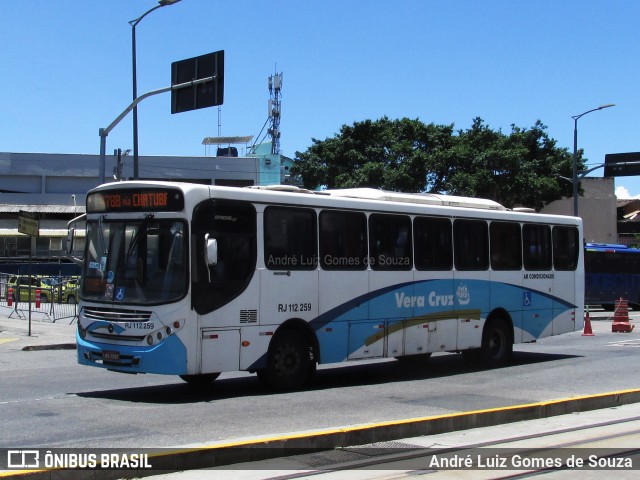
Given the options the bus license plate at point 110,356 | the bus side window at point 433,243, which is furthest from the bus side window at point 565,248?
the bus license plate at point 110,356

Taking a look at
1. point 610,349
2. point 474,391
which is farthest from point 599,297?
point 474,391

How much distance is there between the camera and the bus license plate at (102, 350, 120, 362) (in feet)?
37.9

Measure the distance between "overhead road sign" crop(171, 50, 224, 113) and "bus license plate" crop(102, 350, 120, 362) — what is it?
34.3 ft

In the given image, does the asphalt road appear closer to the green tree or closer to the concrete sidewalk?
the concrete sidewalk

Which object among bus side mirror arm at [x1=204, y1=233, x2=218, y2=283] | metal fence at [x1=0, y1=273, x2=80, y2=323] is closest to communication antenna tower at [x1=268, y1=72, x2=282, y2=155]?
metal fence at [x1=0, y1=273, x2=80, y2=323]

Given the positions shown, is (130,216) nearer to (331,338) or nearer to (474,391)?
(331,338)

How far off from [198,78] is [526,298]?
10321 millimetres

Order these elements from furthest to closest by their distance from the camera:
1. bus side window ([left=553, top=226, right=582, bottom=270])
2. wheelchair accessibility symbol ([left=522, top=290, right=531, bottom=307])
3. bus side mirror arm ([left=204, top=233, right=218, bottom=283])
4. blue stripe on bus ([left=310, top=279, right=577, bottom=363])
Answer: bus side window ([left=553, top=226, right=582, bottom=270])
wheelchair accessibility symbol ([left=522, top=290, right=531, bottom=307])
blue stripe on bus ([left=310, top=279, right=577, bottom=363])
bus side mirror arm ([left=204, top=233, right=218, bottom=283])

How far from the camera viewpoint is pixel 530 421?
10.6 meters

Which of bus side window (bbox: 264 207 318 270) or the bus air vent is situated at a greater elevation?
bus side window (bbox: 264 207 318 270)

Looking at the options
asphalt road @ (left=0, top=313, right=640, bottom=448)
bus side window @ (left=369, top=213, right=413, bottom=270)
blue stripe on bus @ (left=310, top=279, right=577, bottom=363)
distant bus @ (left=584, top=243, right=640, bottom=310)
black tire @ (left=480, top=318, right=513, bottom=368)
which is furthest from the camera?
distant bus @ (left=584, top=243, right=640, bottom=310)

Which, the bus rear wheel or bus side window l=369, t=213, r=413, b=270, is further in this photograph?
bus side window l=369, t=213, r=413, b=270

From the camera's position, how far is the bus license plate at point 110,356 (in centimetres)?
1155

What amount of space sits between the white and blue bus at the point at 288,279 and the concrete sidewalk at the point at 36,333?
8.67 metres
